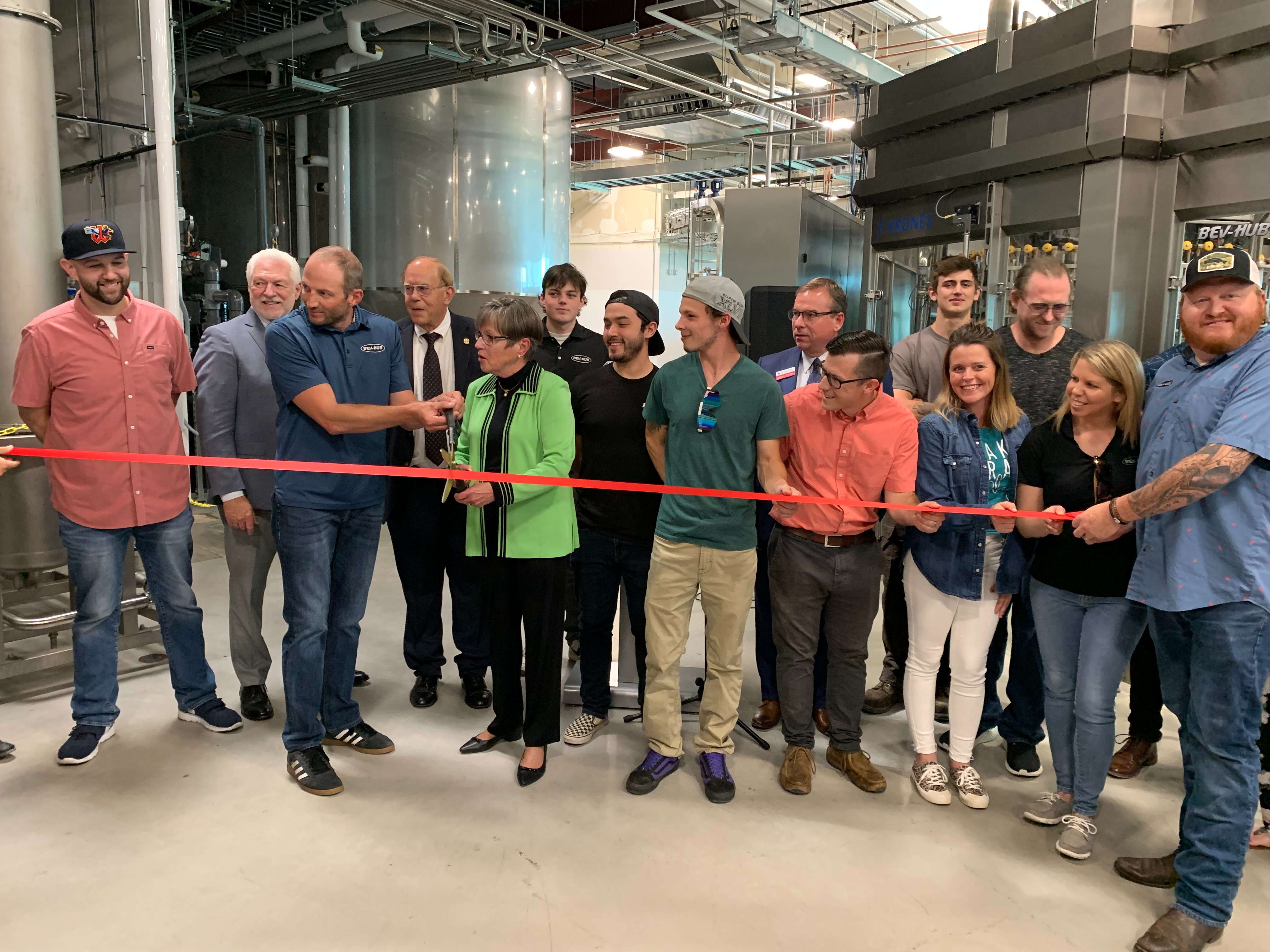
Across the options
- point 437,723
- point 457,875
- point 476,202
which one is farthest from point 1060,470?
point 476,202

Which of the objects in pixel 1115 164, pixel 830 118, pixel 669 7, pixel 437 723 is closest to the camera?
pixel 437 723

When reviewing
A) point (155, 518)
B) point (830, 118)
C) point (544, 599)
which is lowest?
point (544, 599)

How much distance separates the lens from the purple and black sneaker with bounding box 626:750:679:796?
291 cm

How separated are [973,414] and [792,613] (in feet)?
2.90

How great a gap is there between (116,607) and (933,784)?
9.60 feet

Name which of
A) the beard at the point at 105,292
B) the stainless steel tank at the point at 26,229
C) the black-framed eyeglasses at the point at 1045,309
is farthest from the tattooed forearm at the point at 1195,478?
the stainless steel tank at the point at 26,229

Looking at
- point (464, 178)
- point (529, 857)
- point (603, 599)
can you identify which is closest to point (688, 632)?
point (603, 599)

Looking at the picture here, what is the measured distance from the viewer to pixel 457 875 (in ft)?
8.00

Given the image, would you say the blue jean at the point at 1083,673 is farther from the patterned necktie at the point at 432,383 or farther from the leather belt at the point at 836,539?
the patterned necktie at the point at 432,383

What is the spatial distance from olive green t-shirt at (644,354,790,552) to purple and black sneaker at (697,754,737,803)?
73cm

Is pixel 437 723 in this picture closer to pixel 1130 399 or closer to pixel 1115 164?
pixel 1130 399

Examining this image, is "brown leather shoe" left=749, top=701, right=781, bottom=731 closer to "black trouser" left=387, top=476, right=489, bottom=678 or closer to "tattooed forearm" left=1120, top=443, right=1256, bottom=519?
"black trouser" left=387, top=476, right=489, bottom=678

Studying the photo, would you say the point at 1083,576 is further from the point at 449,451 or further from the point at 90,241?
the point at 90,241

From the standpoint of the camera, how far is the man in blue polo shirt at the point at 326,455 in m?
2.77
